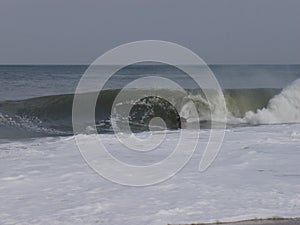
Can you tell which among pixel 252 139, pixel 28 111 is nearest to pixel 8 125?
pixel 28 111

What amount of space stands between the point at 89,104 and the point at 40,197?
56.8 ft

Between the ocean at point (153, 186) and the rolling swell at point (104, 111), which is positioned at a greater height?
the rolling swell at point (104, 111)

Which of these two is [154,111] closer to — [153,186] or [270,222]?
[153,186]

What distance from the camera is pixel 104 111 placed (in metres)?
21.7

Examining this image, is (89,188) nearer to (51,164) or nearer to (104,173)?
(104,173)

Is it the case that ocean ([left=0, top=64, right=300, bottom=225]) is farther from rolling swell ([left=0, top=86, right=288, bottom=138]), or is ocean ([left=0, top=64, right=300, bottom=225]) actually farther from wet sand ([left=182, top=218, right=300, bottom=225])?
rolling swell ([left=0, top=86, right=288, bottom=138])

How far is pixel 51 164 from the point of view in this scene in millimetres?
8992

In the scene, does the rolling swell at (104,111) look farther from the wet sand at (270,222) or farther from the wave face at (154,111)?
the wet sand at (270,222)

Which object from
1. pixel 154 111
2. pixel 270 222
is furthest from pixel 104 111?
pixel 270 222

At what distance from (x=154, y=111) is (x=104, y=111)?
7.69 ft

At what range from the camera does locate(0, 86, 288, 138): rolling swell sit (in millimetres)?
16656

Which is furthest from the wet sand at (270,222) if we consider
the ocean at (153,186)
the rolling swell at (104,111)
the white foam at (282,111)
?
the white foam at (282,111)

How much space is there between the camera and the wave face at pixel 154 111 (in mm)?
17922

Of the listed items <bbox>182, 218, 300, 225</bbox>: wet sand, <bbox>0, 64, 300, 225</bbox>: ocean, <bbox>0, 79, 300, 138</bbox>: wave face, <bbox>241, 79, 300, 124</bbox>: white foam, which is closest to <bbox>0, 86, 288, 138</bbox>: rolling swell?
<bbox>0, 79, 300, 138</bbox>: wave face
